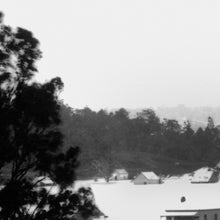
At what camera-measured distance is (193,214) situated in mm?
36188

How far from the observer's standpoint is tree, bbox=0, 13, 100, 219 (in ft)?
51.4

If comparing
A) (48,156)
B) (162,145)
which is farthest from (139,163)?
(48,156)

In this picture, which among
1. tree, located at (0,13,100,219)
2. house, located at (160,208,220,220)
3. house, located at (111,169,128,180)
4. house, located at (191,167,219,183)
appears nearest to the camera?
tree, located at (0,13,100,219)

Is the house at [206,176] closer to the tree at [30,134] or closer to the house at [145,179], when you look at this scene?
the house at [145,179]

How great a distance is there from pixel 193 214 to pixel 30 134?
861 inches

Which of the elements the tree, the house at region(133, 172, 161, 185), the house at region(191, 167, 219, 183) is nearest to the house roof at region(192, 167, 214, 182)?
the house at region(191, 167, 219, 183)

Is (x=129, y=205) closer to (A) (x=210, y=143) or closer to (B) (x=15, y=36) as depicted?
(B) (x=15, y=36)

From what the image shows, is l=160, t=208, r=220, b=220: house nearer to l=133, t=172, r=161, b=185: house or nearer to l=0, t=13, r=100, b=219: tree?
l=0, t=13, r=100, b=219: tree

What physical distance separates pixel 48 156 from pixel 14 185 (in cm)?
146

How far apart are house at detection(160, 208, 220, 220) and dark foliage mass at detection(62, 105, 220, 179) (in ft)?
224

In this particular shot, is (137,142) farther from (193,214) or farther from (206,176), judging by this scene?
(193,214)

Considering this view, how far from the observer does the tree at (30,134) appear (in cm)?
1566

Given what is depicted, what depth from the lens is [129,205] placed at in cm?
5278

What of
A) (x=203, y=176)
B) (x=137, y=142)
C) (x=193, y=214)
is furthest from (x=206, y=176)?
(x=193, y=214)
